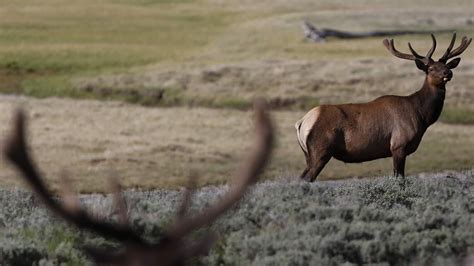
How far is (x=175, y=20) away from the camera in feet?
235

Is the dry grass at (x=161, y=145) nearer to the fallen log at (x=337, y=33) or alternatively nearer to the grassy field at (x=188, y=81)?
the grassy field at (x=188, y=81)

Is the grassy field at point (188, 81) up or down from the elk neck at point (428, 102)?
→ down

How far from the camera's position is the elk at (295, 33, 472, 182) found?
14820 mm

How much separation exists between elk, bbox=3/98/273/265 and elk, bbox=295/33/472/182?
33.5 ft

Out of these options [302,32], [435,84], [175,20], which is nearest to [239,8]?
[175,20]

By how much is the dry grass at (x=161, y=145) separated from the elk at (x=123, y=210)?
2035 cm

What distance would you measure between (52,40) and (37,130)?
86.9 feet

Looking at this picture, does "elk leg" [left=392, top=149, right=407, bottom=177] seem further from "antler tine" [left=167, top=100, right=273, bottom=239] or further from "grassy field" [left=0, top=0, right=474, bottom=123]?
"grassy field" [left=0, top=0, right=474, bottom=123]

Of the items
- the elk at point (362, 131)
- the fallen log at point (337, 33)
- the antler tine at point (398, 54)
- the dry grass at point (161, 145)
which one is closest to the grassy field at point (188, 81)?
the dry grass at point (161, 145)

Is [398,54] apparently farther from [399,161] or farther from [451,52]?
[399,161]

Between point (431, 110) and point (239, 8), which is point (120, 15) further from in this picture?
point (431, 110)

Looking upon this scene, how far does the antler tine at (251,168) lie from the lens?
3.92m

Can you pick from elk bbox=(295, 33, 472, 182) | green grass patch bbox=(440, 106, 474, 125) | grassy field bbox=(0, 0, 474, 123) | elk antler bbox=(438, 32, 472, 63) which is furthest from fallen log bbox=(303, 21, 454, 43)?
elk bbox=(295, 33, 472, 182)

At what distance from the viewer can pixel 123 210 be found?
454 cm
